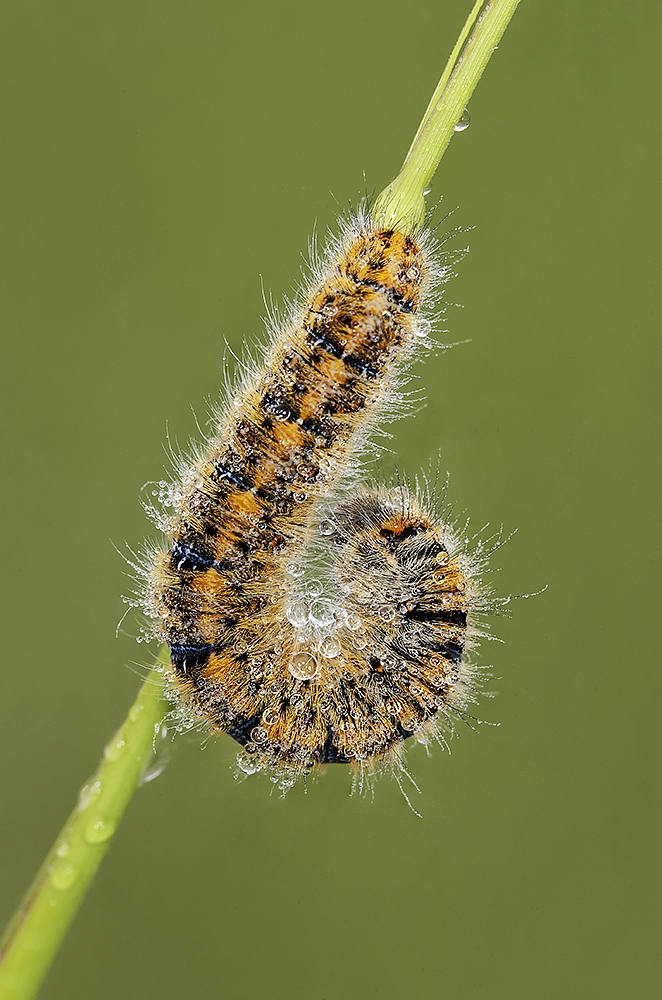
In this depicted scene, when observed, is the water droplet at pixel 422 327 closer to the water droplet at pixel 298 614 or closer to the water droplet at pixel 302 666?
the water droplet at pixel 298 614

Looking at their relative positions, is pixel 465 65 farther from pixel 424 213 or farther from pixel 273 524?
pixel 273 524

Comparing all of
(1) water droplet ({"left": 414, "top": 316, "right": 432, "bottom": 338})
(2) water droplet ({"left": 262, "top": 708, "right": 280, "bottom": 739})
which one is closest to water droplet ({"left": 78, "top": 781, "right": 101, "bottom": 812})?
(2) water droplet ({"left": 262, "top": 708, "right": 280, "bottom": 739})

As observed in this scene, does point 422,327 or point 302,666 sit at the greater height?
point 422,327

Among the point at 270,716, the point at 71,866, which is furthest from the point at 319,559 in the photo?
the point at 71,866

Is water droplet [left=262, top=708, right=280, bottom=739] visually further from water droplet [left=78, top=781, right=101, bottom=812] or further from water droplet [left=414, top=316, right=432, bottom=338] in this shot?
water droplet [left=414, top=316, right=432, bottom=338]

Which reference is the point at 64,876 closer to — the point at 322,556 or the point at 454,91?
the point at 322,556
